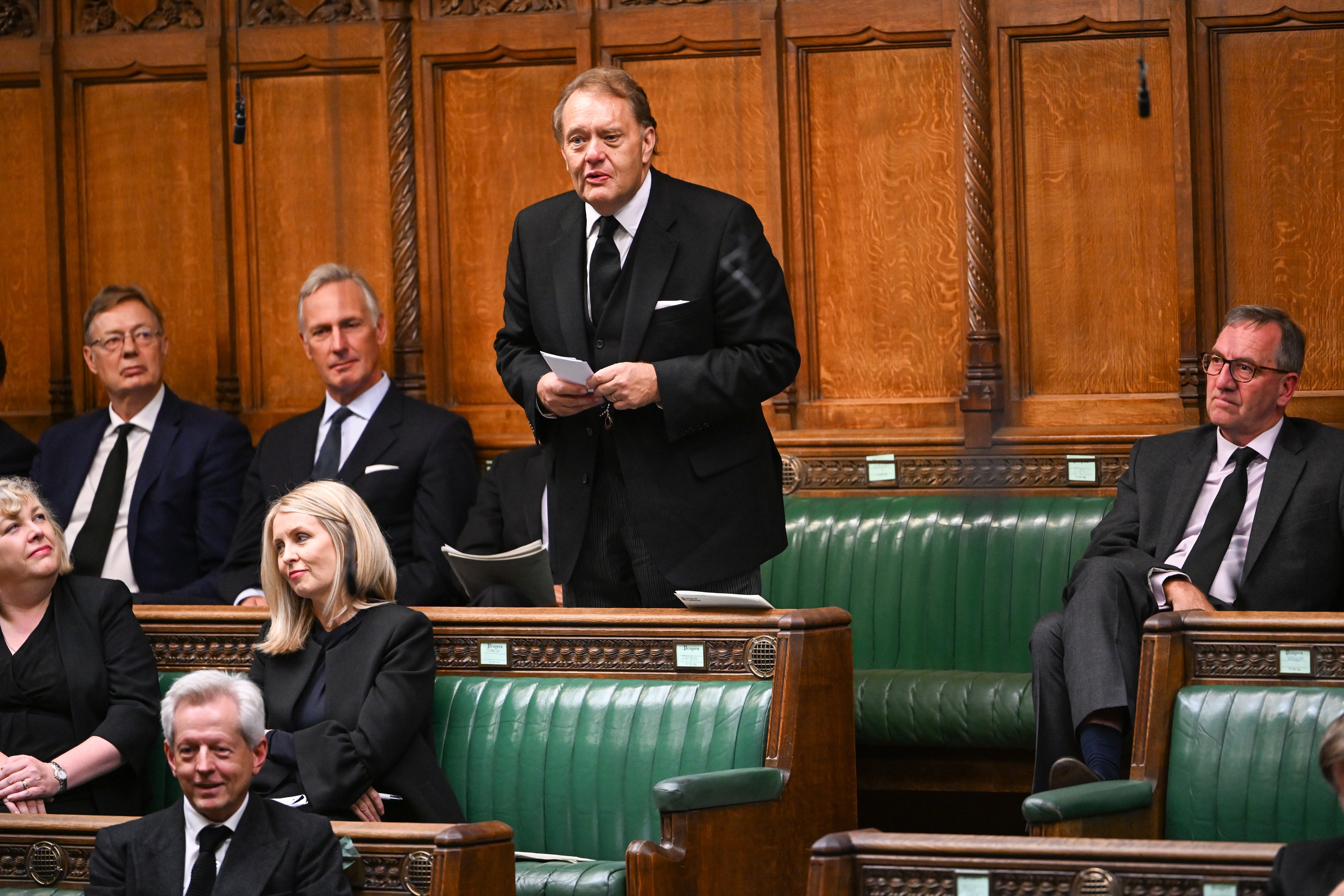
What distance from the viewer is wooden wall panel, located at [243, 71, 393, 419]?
5.84 m

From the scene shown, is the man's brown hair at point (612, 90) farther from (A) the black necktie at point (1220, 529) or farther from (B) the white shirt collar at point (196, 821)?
(A) the black necktie at point (1220, 529)

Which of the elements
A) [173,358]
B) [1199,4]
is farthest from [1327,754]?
[173,358]

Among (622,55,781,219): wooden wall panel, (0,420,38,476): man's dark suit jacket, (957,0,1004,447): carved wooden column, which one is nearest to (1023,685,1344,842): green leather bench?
(957,0,1004,447): carved wooden column

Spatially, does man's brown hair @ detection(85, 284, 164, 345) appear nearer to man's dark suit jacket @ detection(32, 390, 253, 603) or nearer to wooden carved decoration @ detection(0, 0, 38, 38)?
man's dark suit jacket @ detection(32, 390, 253, 603)

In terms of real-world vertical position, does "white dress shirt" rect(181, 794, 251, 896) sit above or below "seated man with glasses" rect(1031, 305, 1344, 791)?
below

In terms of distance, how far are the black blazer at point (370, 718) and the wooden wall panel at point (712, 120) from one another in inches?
93.8

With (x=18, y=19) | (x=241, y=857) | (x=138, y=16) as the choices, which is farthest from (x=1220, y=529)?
(x=18, y=19)

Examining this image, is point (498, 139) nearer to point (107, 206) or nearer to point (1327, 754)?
point (107, 206)

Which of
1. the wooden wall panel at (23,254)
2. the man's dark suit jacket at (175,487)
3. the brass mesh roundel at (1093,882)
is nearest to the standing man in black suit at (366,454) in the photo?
the man's dark suit jacket at (175,487)

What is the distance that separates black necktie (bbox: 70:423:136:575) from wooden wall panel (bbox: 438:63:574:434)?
3.65 feet

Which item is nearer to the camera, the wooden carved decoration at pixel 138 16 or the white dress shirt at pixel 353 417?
the white dress shirt at pixel 353 417

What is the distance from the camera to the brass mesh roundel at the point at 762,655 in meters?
3.47

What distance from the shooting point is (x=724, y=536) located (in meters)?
3.53

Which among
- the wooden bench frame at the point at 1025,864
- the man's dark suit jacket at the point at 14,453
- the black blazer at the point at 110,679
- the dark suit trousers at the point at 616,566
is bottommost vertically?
the wooden bench frame at the point at 1025,864
